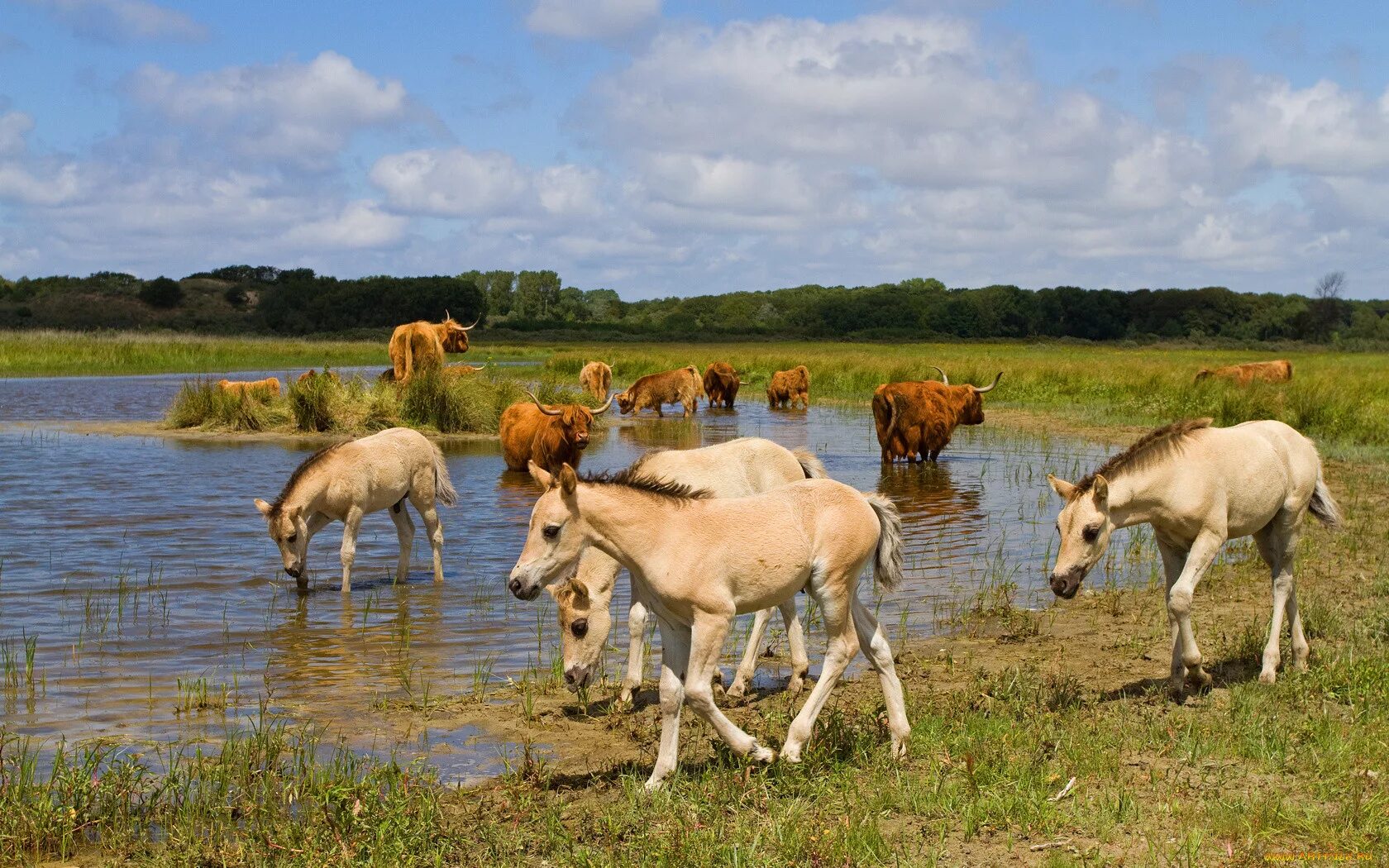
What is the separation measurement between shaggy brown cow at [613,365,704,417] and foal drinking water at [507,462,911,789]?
2535cm

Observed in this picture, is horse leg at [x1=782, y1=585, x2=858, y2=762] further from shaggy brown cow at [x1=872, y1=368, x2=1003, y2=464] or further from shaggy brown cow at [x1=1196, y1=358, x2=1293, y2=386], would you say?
shaggy brown cow at [x1=1196, y1=358, x2=1293, y2=386]

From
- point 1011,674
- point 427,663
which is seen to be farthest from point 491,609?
point 1011,674

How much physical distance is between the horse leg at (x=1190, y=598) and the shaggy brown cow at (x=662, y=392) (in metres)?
24.5

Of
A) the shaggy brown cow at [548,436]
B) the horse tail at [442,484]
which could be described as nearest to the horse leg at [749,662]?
the horse tail at [442,484]

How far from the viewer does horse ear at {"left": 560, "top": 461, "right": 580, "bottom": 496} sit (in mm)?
5941

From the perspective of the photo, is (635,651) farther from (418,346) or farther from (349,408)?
(418,346)

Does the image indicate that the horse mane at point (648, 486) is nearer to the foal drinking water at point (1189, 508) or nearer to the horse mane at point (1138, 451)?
the foal drinking water at point (1189, 508)

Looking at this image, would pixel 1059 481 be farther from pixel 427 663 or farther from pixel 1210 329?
pixel 1210 329

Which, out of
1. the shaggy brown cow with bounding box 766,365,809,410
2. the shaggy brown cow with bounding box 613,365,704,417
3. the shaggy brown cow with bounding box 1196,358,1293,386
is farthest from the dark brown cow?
the shaggy brown cow with bounding box 1196,358,1293,386

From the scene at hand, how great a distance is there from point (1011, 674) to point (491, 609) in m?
4.41

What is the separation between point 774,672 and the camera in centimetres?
848

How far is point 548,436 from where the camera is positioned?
18.0 m

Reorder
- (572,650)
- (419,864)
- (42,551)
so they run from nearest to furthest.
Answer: (419,864) < (572,650) < (42,551)

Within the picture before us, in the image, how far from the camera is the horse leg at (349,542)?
35.8ft
